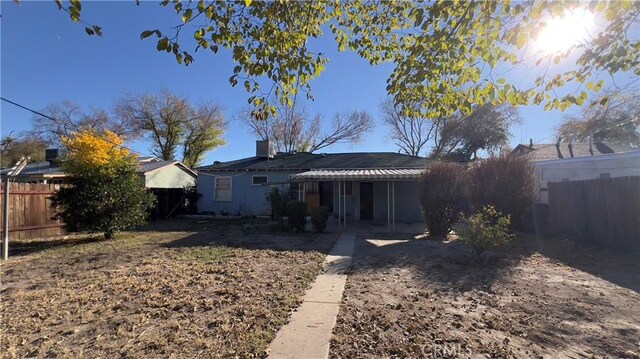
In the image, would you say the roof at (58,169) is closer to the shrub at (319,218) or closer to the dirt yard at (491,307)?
the shrub at (319,218)

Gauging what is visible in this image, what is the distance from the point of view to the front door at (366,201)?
1761 centimetres

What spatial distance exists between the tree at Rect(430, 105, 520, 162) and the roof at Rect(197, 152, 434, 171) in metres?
17.5

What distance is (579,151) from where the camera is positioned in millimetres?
19766

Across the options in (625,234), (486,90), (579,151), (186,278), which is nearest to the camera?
(486,90)

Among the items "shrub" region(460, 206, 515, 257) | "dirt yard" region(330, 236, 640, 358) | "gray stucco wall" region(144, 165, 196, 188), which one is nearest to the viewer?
"dirt yard" region(330, 236, 640, 358)

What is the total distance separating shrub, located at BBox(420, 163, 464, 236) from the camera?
11654 mm

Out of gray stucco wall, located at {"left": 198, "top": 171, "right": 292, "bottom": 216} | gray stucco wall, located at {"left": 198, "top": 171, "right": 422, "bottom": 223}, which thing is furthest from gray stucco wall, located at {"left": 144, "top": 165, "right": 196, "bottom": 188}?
gray stucco wall, located at {"left": 198, "top": 171, "right": 292, "bottom": 216}

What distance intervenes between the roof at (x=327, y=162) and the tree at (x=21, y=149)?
2993 centimetres

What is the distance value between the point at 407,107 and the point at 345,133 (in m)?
33.5

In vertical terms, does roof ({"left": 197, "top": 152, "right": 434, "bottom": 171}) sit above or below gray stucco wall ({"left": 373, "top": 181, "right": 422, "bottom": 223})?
above

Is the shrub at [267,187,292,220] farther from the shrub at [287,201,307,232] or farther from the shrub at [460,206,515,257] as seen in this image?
the shrub at [460,206,515,257]

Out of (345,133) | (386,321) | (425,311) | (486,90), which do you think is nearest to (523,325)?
(425,311)

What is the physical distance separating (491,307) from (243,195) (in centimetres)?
1667

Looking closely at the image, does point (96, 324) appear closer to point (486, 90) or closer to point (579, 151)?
point (486, 90)
